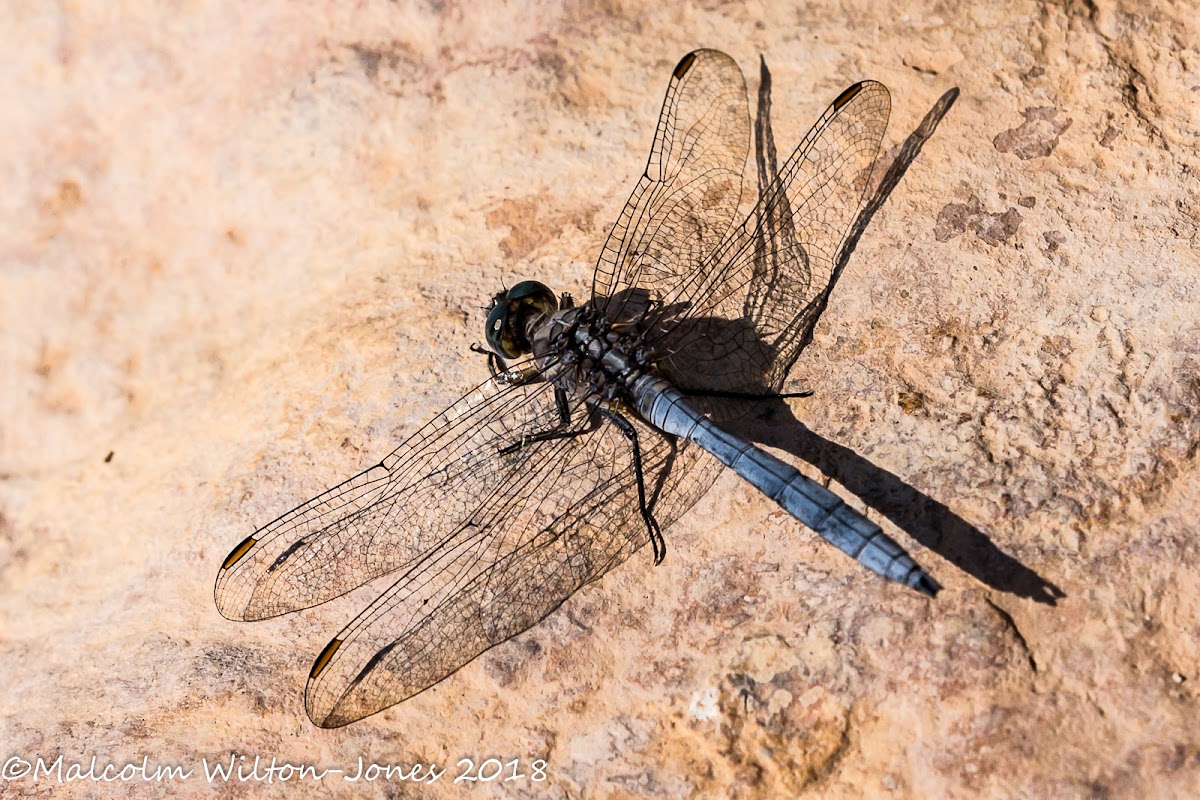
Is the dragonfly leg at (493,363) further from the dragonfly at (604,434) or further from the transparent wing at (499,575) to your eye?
the transparent wing at (499,575)

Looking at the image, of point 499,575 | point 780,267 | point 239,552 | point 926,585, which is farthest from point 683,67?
point 239,552

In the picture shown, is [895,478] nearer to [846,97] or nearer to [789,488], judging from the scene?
[789,488]

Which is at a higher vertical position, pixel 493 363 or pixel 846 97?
pixel 846 97

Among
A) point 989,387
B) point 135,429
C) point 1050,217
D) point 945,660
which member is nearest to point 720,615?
point 945,660

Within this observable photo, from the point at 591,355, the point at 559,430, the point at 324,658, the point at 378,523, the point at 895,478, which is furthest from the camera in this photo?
the point at 591,355

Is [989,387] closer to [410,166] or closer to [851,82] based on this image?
[851,82]

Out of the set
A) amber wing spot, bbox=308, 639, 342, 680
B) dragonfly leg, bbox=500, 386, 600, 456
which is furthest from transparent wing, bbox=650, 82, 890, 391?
amber wing spot, bbox=308, 639, 342, 680
